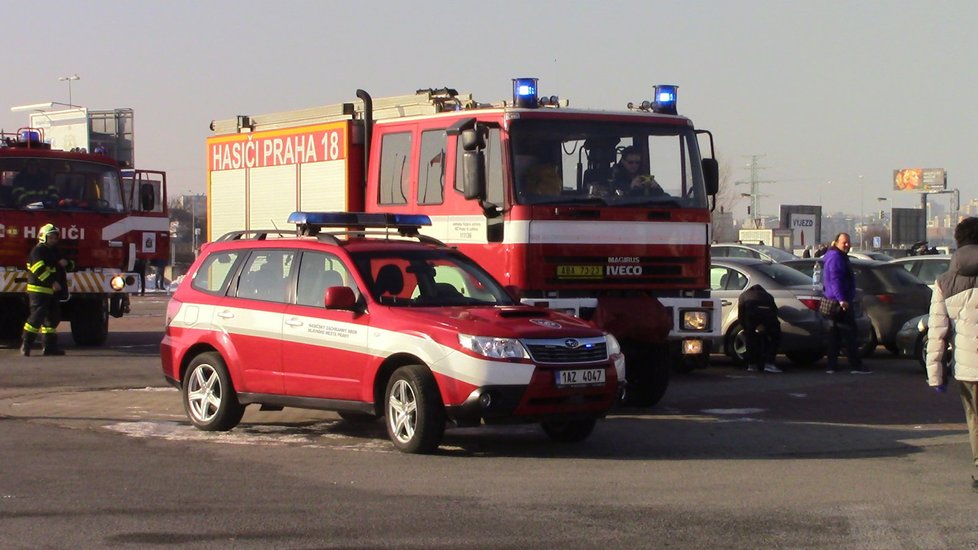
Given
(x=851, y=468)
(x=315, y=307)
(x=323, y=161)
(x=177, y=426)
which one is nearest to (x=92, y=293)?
(x=323, y=161)

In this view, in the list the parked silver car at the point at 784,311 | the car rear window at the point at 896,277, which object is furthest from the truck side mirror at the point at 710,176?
the car rear window at the point at 896,277

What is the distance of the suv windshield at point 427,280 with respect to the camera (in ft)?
34.8

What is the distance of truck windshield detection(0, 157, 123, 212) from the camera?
19859 millimetres

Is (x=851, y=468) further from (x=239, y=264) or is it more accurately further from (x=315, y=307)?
(x=239, y=264)

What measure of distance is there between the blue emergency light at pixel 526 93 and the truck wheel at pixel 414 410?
139 inches

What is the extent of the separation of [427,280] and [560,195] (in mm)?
2017

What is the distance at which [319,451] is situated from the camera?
10484mm

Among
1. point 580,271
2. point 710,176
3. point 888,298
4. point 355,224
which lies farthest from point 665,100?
point 888,298

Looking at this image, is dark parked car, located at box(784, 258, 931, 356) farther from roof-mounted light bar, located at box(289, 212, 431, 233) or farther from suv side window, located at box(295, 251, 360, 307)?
suv side window, located at box(295, 251, 360, 307)

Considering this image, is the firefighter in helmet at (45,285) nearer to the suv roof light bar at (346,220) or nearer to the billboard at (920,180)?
the suv roof light bar at (346,220)

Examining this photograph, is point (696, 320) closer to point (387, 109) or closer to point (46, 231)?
point (387, 109)

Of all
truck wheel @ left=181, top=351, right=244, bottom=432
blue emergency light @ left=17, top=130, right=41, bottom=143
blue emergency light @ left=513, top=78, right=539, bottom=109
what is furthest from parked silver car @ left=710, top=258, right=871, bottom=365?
blue emergency light @ left=17, top=130, right=41, bottom=143

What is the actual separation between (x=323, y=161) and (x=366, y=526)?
7485 millimetres

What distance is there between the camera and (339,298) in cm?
1027
